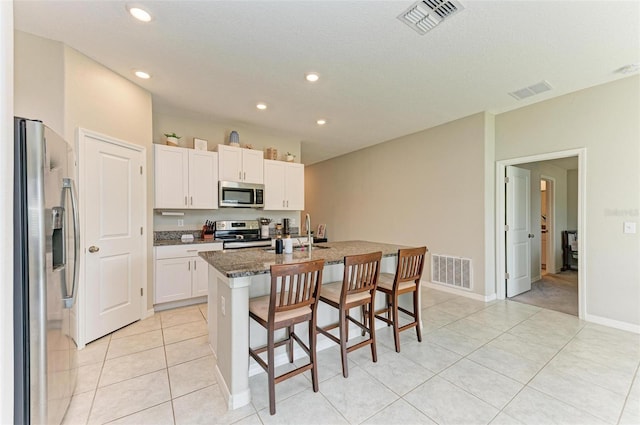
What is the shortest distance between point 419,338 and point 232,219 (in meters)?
3.43

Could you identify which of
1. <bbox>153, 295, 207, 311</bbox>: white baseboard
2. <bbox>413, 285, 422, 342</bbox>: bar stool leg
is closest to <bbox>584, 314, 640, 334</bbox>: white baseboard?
<bbox>413, 285, 422, 342</bbox>: bar stool leg

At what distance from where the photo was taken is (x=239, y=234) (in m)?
4.60

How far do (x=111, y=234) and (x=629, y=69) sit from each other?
574cm

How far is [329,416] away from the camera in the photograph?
1.74m

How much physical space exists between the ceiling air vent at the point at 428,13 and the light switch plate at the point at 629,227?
10.0 ft

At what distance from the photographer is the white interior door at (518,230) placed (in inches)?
164

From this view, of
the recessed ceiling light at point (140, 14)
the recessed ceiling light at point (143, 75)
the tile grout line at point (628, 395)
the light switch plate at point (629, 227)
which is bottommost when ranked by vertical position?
the tile grout line at point (628, 395)

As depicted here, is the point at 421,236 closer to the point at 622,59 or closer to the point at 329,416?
the point at 622,59

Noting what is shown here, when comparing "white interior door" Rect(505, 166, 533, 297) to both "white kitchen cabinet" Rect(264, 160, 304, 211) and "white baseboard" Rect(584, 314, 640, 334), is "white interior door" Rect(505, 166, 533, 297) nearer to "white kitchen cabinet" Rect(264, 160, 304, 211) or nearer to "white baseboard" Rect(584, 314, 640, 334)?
"white baseboard" Rect(584, 314, 640, 334)

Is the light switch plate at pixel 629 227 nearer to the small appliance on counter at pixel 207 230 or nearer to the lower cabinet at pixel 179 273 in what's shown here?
the lower cabinet at pixel 179 273

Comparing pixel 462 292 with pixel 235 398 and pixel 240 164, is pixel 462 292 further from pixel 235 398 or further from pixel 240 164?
pixel 240 164

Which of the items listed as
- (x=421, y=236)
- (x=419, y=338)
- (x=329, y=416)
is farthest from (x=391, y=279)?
(x=421, y=236)

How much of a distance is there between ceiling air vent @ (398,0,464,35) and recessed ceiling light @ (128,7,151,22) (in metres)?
1.89

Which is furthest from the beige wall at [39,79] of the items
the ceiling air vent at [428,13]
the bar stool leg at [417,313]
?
the bar stool leg at [417,313]
